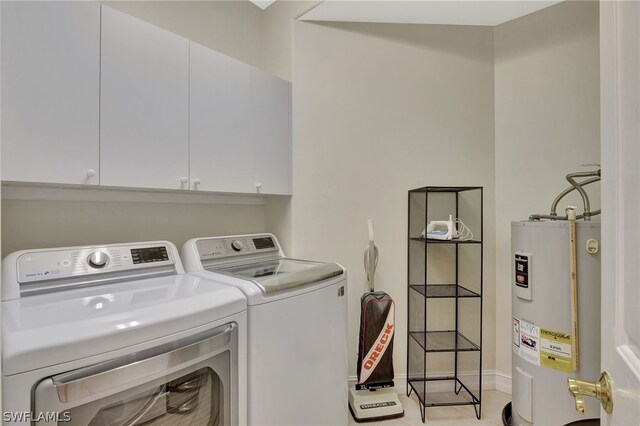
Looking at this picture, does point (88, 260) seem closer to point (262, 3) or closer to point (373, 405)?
point (373, 405)

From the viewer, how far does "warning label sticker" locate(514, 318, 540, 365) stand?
167 cm

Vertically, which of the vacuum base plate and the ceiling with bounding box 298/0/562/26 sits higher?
the ceiling with bounding box 298/0/562/26

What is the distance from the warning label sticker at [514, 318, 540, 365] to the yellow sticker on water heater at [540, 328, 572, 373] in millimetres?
19

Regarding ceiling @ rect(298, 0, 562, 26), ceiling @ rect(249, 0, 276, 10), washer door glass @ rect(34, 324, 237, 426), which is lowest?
washer door glass @ rect(34, 324, 237, 426)

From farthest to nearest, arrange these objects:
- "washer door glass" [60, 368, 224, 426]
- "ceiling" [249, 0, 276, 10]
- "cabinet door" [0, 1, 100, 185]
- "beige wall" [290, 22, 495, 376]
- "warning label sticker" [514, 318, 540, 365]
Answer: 1. "ceiling" [249, 0, 276, 10]
2. "beige wall" [290, 22, 495, 376]
3. "warning label sticker" [514, 318, 540, 365]
4. "cabinet door" [0, 1, 100, 185]
5. "washer door glass" [60, 368, 224, 426]

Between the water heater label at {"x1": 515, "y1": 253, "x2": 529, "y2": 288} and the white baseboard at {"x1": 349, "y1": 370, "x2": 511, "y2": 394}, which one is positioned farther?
the white baseboard at {"x1": 349, "y1": 370, "x2": 511, "y2": 394}

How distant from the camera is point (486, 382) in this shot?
244 cm

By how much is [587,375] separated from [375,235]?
4.39 feet

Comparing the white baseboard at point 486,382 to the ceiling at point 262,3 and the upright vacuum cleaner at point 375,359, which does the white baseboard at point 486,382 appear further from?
the ceiling at point 262,3

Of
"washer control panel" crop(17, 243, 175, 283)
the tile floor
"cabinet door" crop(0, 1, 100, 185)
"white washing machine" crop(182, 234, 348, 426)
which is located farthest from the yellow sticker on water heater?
"cabinet door" crop(0, 1, 100, 185)

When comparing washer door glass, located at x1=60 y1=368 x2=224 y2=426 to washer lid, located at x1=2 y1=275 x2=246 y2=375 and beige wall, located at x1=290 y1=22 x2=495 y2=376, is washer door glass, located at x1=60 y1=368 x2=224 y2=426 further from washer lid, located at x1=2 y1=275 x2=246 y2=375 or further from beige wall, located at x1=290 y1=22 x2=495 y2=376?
beige wall, located at x1=290 y1=22 x2=495 y2=376

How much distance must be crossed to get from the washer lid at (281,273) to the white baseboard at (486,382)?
104 cm

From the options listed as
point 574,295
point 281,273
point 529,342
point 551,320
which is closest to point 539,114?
point 574,295

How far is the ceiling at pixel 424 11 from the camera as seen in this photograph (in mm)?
2109
